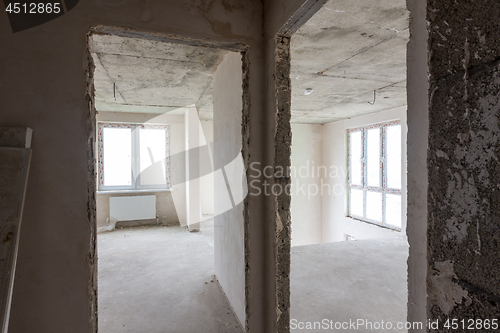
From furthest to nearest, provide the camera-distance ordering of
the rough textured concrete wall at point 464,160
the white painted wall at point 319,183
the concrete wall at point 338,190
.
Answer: the white painted wall at point 319,183
the concrete wall at point 338,190
the rough textured concrete wall at point 464,160

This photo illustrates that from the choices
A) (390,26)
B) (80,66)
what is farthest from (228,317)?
(390,26)

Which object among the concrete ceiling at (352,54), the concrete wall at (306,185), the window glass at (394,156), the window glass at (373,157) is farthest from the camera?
the concrete wall at (306,185)

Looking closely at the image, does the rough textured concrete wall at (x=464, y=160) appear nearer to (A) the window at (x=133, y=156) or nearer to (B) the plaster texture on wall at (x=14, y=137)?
(B) the plaster texture on wall at (x=14, y=137)

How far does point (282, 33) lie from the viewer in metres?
1.85

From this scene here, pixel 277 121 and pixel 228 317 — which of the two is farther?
pixel 228 317

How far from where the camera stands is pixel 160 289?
3184 mm

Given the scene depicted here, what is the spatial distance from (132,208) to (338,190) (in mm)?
5746

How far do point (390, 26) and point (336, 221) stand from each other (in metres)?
6.51

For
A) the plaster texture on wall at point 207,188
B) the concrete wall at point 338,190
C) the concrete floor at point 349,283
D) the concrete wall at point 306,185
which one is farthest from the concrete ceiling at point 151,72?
the concrete wall at point 338,190

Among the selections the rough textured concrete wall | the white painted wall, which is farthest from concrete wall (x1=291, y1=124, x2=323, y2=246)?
the rough textured concrete wall

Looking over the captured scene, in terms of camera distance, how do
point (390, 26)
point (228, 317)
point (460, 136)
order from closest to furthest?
point (460, 136) < point (390, 26) < point (228, 317)

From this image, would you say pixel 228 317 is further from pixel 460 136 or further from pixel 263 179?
pixel 460 136

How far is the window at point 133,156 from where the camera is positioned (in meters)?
6.46

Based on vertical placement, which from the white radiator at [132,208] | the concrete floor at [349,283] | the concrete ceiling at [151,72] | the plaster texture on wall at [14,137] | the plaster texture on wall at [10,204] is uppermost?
the concrete ceiling at [151,72]
